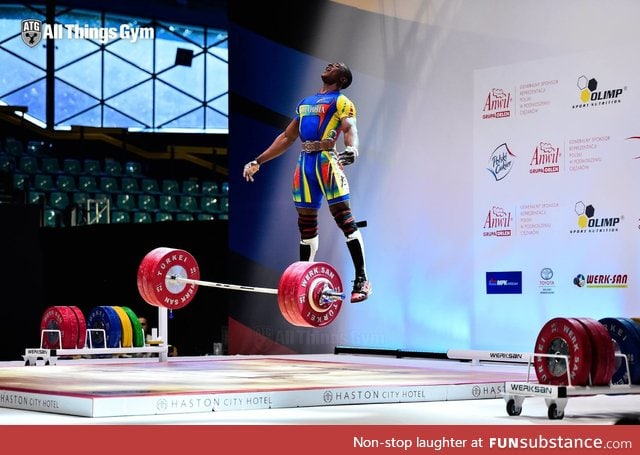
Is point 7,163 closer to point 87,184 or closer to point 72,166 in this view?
point 72,166

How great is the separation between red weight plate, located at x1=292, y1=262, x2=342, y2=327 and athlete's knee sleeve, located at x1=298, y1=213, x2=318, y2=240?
3.39ft

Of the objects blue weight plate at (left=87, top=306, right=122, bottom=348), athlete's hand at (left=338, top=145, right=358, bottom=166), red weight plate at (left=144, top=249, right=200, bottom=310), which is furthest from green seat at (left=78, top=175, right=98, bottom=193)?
athlete's hand at (left=338, top=145, right=358, bottom=166)

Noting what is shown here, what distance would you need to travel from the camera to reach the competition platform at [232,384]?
6.41 m

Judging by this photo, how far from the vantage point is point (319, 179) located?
960 cm

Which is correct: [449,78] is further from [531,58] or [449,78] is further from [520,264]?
[520,264]

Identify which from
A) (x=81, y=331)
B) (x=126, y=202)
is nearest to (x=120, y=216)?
(x=126, y=202)

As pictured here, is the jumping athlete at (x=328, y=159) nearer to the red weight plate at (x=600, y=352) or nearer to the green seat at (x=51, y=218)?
the red weight plate at (x=600, y=352)

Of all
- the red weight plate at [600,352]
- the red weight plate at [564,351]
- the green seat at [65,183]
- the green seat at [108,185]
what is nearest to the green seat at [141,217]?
the green seat at [108,185]

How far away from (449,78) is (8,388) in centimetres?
582

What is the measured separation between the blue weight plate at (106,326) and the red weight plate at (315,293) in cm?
271

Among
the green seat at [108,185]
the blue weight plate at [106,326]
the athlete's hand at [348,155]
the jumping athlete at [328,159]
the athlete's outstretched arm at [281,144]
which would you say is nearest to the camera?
the athlete's hand at [348,155]

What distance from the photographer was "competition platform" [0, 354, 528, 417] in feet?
21.0

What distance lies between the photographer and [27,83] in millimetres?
18766
